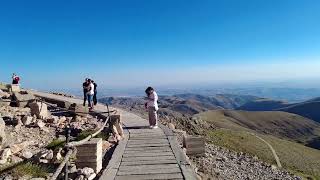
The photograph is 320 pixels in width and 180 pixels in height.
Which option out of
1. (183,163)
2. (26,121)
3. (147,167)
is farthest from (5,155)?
(26,121)

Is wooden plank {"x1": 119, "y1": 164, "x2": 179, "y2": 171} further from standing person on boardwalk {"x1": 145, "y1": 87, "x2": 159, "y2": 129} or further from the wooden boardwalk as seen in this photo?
standing person on boardwalk {"x1": 145, "y1": 87, "x2": 159, "y2": 129}

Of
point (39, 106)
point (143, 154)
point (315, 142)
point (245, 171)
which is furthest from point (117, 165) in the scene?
point (315, 142)

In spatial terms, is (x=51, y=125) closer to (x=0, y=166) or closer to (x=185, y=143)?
(x=185, y=143)

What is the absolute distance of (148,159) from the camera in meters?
15.2

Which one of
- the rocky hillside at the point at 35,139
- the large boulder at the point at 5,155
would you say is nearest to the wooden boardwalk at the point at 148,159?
the rocky hillside at the point at 35,139

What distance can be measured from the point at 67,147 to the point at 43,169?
3.53 m

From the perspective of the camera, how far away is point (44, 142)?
63.1 ft

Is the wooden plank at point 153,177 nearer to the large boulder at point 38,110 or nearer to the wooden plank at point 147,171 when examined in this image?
the wooden plank at point 147,171

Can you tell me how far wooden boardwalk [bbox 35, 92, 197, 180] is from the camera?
13.1m

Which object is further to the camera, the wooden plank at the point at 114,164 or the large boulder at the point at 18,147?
the large boulder at the point at 18,147

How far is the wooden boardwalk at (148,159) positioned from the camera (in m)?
13.1

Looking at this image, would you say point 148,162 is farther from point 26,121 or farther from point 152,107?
point 26,121

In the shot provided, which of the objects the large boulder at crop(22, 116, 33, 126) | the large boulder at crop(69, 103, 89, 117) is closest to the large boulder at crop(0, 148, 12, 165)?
the large boulder at crop(22, 116, 33, 126)

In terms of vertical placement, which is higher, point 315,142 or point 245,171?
point 245,171
